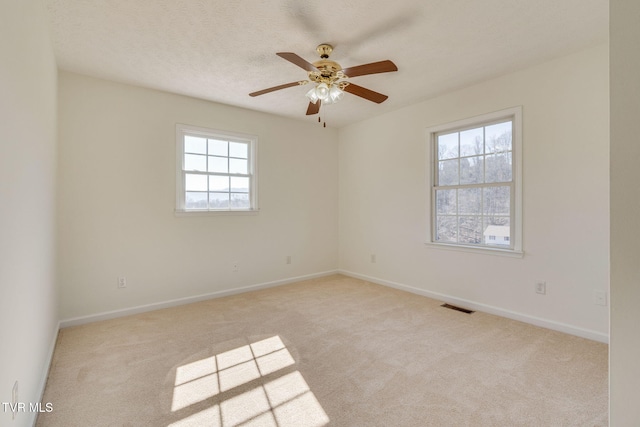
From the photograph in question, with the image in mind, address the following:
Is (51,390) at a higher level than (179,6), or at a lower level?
lower

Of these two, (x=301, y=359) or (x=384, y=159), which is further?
(x=384, y=159)

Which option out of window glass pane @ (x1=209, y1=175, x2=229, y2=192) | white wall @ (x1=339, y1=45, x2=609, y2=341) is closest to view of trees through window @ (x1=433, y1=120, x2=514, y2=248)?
white wall @ (x1=339, y1=45, x2=609, y2=341)

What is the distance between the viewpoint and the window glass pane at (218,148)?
159 inches

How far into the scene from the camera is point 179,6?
2.08 m

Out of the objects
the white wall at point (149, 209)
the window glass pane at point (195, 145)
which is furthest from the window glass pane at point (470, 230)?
the window glass pane at point (195, 145)

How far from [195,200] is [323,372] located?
8.94 feet

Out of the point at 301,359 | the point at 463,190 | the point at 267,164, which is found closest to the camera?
the point at 301,359

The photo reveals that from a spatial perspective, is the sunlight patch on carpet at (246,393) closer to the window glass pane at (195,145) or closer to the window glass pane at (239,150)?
the window glass pane at (195,145)

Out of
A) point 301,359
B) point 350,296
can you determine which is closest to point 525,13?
point 301,359

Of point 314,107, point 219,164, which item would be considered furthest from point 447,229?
point 219,164

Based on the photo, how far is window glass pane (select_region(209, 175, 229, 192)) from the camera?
158 inches

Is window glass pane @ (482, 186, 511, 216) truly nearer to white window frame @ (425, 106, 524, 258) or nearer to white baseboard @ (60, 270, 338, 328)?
white window frame @ (425, 106, 524, 258)

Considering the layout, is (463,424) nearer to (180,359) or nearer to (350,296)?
(180,359)

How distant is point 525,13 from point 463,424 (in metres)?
2.79
